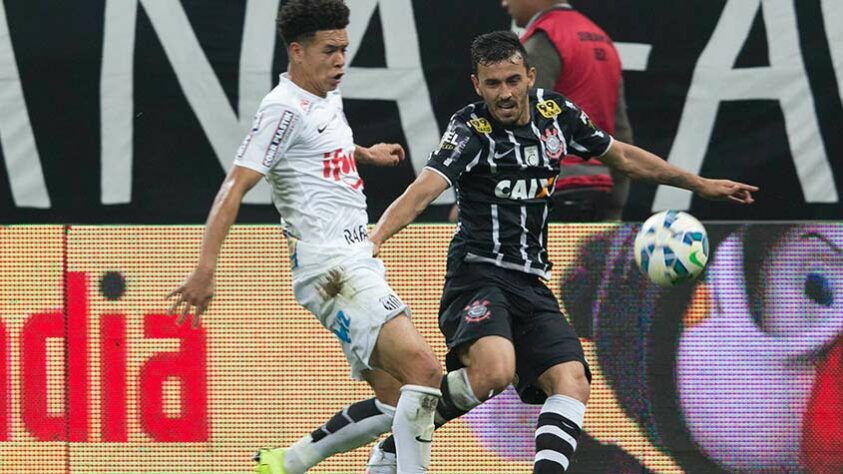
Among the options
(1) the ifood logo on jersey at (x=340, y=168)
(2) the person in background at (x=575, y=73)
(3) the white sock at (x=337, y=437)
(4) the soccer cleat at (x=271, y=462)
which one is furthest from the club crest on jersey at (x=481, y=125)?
(2) the person in background at (x=575, y=73)

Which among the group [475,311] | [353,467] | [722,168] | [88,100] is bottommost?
[353,467]

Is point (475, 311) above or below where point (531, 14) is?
below

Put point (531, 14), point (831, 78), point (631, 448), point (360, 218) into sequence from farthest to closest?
1. point (831, 78)
2. point (531, 14)
3. point (631, 448)
4. point (360, 218)

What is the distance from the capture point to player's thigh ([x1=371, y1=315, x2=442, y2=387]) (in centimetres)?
614

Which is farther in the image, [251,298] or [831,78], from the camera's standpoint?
[831,78]

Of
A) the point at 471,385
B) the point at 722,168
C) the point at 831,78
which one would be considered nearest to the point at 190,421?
the point at 471,385

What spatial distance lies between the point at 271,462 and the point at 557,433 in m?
1.31

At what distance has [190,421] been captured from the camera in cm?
774

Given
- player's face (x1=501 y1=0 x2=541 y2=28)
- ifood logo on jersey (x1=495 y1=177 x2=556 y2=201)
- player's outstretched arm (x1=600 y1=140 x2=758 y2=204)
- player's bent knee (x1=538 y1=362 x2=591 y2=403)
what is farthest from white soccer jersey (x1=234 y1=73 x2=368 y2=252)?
player's face (x1=501 y1=0 x2=541 y2=28)

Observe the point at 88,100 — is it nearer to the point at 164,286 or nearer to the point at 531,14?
the point at 164,286

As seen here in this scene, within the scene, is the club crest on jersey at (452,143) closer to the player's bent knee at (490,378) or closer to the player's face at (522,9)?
the player's bent knee at (490,378)

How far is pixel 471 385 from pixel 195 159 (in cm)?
353

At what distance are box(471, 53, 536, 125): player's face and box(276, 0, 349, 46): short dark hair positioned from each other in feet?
2.25

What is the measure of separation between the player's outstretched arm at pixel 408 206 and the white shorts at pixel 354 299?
123mm
